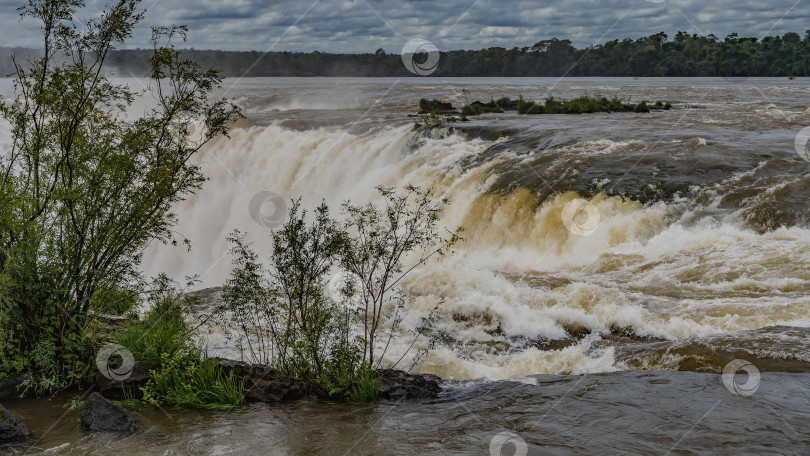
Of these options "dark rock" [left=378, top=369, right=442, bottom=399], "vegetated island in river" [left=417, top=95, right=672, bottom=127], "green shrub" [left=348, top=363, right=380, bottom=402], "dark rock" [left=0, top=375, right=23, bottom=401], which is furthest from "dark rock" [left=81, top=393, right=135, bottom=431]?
"vegetated island in river" [left=417, top=95, right=672, bottom=127]

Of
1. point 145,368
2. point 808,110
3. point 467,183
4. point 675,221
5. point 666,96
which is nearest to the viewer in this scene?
point 145,368

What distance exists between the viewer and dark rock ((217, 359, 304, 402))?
24.8ft

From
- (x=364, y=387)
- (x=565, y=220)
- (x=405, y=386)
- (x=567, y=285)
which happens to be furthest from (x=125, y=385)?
(x=565, y=220)

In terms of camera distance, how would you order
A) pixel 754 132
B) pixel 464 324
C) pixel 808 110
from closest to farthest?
pixel 464 324 < pixel 754 132 < pixel 808 110

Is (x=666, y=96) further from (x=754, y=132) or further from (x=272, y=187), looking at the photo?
(x=272, y=187)

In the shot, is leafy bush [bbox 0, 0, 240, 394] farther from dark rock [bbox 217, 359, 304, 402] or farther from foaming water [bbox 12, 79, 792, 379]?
foaming water [bbox 12, 79, 792, 379]

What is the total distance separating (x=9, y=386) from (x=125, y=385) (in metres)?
1.17

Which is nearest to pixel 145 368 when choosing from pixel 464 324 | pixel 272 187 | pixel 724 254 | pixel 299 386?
pixel 299 386

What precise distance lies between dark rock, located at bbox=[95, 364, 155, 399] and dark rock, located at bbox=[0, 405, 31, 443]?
1209 mm

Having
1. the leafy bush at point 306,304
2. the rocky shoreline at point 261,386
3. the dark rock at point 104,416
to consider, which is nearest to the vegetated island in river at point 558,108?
the leafy bush at point 306,304

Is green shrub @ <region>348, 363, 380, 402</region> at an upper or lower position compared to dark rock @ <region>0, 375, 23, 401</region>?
lower

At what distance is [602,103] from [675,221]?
2092 cm

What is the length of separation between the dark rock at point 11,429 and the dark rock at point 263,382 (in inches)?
80.8

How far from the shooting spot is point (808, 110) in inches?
1156
